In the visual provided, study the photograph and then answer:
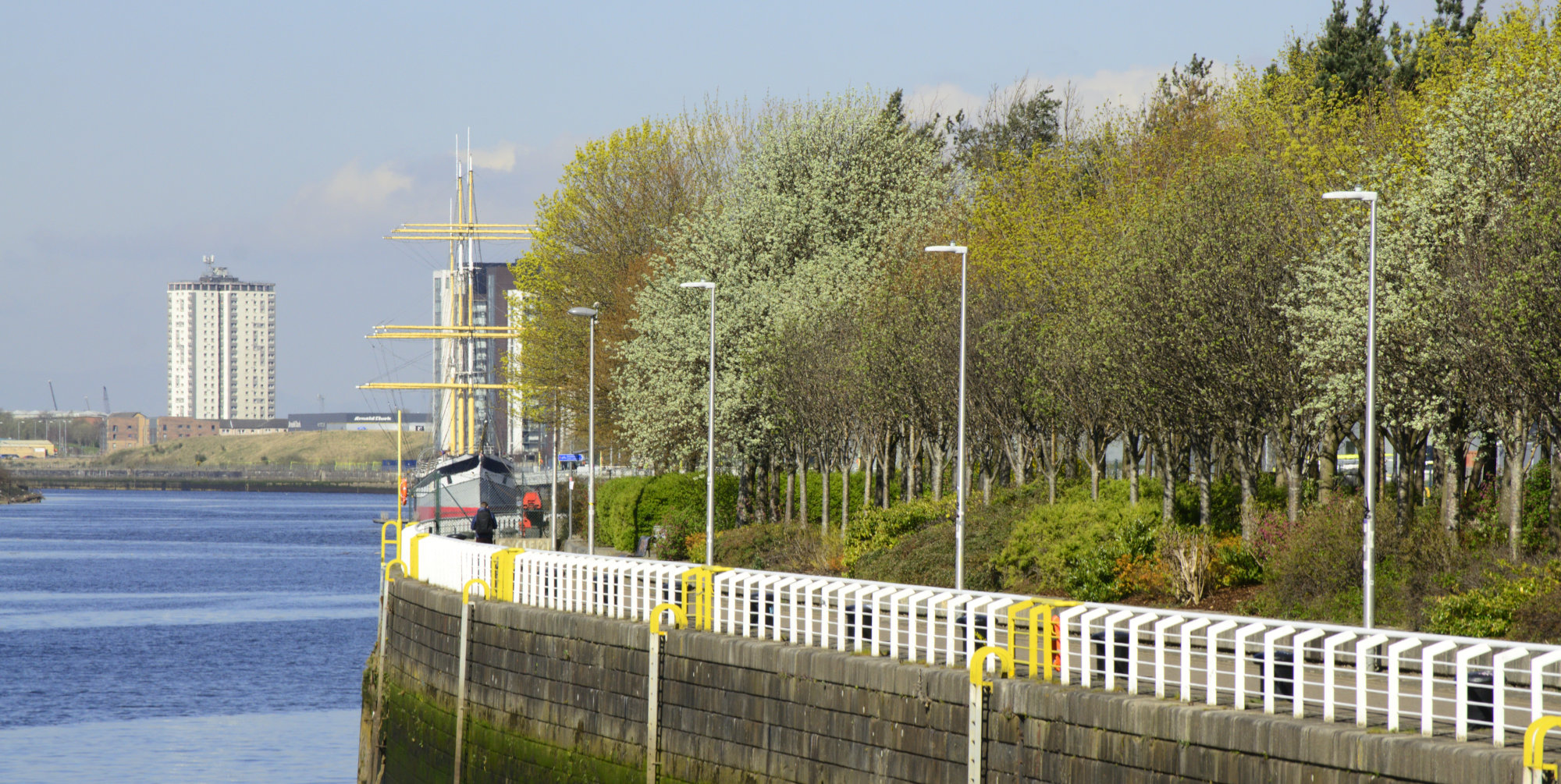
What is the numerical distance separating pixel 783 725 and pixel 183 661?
33.5 metres

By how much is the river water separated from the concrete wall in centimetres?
579

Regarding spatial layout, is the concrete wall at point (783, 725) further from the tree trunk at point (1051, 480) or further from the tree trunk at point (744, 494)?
the tree trunk at point (744, 494)

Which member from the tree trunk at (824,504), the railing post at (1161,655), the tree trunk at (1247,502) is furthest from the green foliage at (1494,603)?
the tree trunk at (824,504)

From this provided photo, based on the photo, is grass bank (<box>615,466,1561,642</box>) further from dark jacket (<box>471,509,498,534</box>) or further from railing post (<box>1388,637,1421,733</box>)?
railing post (<box>1388,637,1421,733</box>)

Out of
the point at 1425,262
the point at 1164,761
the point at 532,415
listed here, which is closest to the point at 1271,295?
the point at 1425,262

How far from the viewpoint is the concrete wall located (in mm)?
13586

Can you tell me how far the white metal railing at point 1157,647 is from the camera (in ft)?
43.2

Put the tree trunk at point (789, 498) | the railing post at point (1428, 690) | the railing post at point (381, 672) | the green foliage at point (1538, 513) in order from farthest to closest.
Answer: the tree trunk at point (789, 498) → the railing post at point (381, 672) → the green foliage at point (1538, 513) → the railing post at point (1428, 690)

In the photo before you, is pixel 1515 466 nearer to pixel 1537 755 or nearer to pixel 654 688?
pixel 654 688

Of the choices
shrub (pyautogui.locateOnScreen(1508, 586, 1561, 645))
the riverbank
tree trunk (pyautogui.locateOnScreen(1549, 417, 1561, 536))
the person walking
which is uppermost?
tree trunk (pyautogui.locateOnScreen(1549, 417, 1561, 536))

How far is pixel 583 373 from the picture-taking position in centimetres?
6159

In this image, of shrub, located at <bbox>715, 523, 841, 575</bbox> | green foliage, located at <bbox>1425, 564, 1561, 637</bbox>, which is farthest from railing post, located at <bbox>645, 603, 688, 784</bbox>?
shrub, located at <bbox>715, 523, 841, 575</bbox>

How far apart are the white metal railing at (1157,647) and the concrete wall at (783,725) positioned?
36 cm

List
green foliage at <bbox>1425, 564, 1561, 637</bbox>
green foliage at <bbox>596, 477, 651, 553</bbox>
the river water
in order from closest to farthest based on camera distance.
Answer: green foliage at <bbox>1425, 564, 1561, 637</bbox> → the river water → green foliage at <bbox>596, 477, 651, 553</bbox>
